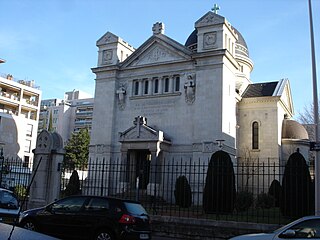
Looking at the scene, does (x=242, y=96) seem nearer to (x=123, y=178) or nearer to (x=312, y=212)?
(x=123, y=178)

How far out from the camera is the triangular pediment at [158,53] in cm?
3200

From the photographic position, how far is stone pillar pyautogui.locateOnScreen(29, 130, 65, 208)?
1719 centimetres

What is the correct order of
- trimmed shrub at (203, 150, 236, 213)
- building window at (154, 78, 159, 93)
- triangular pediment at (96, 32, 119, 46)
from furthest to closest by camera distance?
triangular pediment at (96, 32, 119, 46) < building window at (154, 78, 159, 93) < trimmed shrub at (203, 150, 236, 213)

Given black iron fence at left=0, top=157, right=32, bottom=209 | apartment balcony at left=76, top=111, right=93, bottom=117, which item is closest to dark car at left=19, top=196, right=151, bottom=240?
black iron fence at left=0, top=157, right=32, bottom=209

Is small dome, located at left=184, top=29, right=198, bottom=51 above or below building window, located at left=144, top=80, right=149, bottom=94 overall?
above

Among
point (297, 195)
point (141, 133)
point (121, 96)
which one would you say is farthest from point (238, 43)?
point (297, 195)

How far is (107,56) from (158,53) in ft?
17.8

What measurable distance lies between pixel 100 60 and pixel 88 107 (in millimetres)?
65601

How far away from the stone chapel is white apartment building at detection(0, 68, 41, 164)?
A: 91.1ft

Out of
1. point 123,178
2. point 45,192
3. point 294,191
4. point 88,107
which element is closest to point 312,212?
point 294,191

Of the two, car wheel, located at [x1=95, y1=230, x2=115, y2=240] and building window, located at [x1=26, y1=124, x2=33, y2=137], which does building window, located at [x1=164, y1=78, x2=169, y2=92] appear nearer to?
car wheel, located at [x1=95, y1=230, x2=115, y2=240]

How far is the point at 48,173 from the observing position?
682 inches

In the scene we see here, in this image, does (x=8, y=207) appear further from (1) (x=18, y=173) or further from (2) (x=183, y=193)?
(1) (x=18, y=173)

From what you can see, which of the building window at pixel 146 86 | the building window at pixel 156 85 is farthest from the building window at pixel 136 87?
the building window at pixel 156 85
